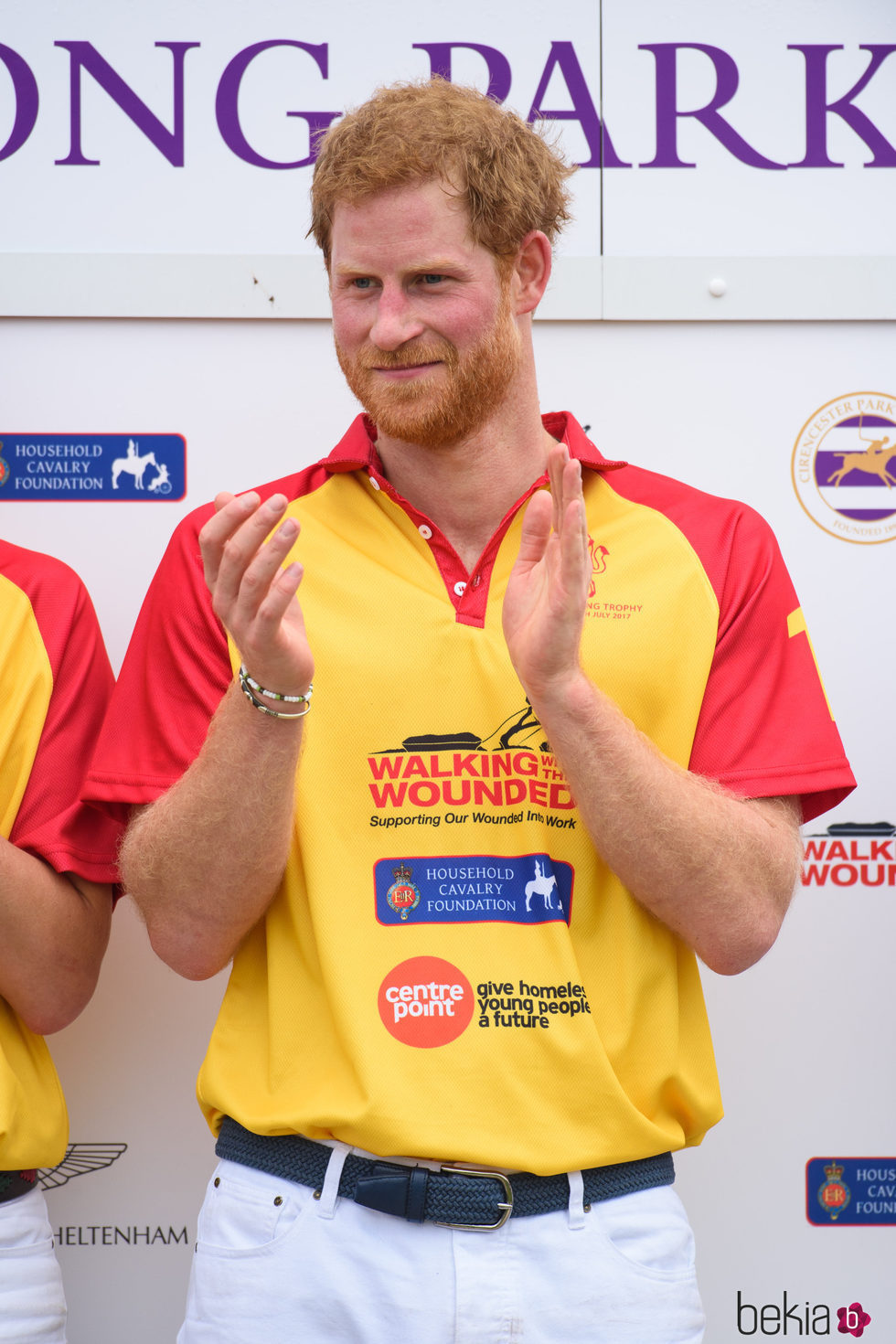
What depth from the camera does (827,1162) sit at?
195cm

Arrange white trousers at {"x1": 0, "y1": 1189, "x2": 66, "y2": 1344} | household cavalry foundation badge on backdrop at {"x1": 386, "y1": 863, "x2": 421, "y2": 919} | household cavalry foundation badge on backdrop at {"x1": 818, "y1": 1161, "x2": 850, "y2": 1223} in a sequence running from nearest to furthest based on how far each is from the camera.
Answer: household cavalry foundation badge on backdrop at {"x1": 386, "y1": 863, "x2": 421, "y2": 919}, white trousers at {"x1": 0, "y1": 1189, "x2": 66, "y2": 1344}, household cavalry foundation badge on backdrop at {"x1": 818, "y1": 1161, "x2": 850, "y2": 1223}

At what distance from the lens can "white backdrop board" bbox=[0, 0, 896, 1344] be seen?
1947 millimetres

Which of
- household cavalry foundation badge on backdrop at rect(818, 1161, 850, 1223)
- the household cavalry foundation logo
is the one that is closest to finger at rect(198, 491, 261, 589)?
the household cavalry foundation logo

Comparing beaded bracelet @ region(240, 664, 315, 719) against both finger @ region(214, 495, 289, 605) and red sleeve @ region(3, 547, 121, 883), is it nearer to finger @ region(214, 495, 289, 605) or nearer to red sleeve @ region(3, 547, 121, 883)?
finger @ region(214, 495, 289, 605)

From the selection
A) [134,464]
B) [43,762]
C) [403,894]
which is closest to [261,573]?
[403,894]

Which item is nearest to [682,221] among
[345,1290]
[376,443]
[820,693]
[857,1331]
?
[376,443]

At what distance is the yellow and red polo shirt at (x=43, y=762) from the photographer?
1.56 meters

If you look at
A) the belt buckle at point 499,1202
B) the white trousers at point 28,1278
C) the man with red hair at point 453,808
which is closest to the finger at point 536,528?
the man with red hair at point 453,808

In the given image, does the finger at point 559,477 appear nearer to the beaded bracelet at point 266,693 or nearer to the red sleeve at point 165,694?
the beaded bracelet at point 266,693

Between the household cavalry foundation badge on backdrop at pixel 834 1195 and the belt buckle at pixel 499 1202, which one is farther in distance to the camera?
the household cavalry foundation badge on backdrop at pixel 834 1195

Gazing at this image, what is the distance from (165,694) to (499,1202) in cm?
65

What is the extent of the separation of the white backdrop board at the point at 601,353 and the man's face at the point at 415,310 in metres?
0.49

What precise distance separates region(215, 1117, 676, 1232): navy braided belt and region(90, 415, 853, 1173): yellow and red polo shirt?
3cm

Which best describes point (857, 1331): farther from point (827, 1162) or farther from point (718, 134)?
point (718, 134)
